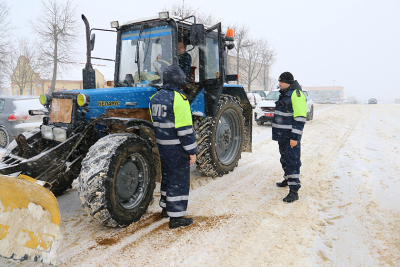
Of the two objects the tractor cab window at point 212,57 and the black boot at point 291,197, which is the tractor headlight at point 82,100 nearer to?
the tractor cab window at point 212,57

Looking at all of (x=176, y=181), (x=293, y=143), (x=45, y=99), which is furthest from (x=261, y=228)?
(x=45, y=99)

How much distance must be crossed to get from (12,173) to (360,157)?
258 inches

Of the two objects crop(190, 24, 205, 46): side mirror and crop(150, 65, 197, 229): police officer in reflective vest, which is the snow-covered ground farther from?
crop(190, 24, 205, 46): side mirror

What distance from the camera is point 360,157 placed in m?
6.22

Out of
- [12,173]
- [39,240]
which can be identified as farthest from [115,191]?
[12,173]

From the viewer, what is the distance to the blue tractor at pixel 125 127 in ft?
9.47

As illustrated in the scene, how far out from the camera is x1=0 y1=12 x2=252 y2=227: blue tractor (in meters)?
2.89

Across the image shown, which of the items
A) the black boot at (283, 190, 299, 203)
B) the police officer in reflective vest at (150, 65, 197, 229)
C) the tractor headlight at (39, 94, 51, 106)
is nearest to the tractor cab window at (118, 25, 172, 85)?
the police officer in reflective vest at (150, 65, 197, 229)

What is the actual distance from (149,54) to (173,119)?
4.92 ft

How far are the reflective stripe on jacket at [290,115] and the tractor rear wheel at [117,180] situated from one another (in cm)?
206

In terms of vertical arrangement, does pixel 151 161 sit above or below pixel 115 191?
above

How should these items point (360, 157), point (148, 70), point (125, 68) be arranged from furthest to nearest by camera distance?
point (360, 157) → point (125, 68) → point (148, 70)

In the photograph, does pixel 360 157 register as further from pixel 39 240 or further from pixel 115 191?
pixel 39 240

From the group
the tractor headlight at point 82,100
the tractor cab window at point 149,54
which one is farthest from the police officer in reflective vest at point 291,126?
the tractor headlight at point 82,100
